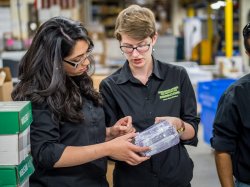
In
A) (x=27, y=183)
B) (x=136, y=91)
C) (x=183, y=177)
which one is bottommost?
(x=183, y=177)

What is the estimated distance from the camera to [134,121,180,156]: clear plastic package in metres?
1.64

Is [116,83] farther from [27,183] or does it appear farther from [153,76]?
[27,183]

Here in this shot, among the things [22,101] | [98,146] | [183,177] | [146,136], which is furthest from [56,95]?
[183,177]

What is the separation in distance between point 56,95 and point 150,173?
60 cm

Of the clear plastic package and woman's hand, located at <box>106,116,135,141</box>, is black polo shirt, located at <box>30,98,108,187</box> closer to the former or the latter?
woman's hand, located at <box>106,116,135,141</box>

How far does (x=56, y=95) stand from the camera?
1.54m

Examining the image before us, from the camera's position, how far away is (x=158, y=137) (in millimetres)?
1663

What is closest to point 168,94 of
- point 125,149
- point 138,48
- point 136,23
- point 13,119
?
point 138,48

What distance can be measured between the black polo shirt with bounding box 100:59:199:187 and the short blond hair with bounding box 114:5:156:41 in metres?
0.19

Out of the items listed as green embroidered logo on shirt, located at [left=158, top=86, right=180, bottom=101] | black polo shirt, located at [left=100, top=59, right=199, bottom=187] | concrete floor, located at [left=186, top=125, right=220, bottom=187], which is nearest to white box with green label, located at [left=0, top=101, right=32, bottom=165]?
black polo shirt, located at [left=100, top=59, right=199, bottom=187]

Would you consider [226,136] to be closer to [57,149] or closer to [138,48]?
[138,48]

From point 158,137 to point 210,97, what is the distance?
317 cm

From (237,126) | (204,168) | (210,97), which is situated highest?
(237,126)

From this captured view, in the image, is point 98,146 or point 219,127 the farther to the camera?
point 219,127
